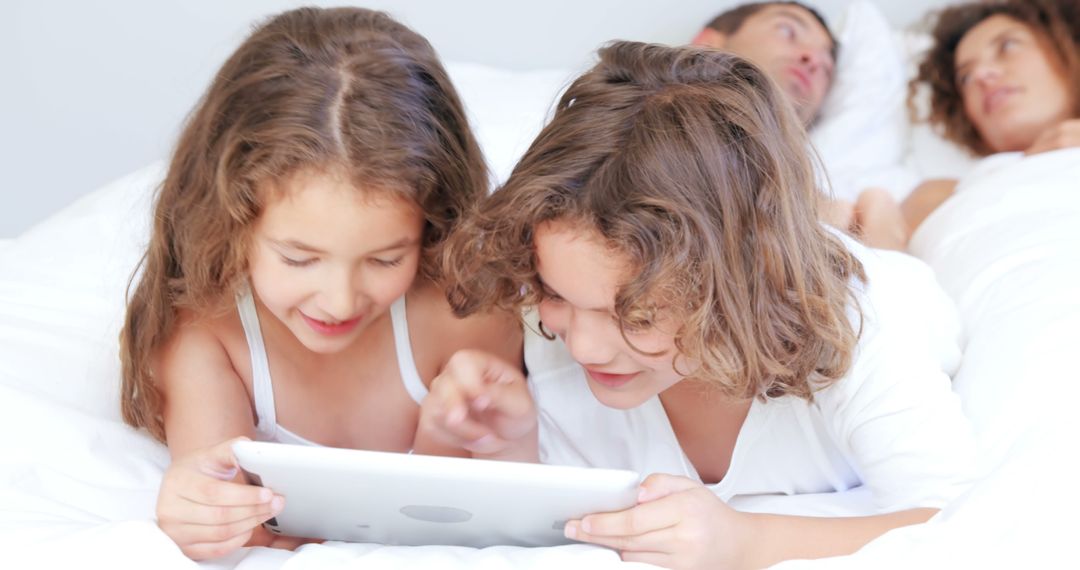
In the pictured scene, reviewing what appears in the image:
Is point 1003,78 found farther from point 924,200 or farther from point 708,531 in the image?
point 708,531

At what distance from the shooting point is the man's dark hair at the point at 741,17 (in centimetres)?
200

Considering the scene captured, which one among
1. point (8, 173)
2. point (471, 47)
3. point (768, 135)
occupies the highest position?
point (768, 135)

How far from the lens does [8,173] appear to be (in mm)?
2135

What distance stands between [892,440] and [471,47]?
1.40 metres

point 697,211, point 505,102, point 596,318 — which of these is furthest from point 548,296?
point 505,102

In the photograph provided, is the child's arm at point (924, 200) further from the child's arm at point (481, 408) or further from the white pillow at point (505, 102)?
the child's arm at point (481, 408)

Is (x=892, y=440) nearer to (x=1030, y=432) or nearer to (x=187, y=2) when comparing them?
(x=1030, y=432)

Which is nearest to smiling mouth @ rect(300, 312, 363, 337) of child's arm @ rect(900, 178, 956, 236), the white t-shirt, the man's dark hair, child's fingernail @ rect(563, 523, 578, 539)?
the white t-shirt

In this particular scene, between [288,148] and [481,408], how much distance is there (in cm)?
31

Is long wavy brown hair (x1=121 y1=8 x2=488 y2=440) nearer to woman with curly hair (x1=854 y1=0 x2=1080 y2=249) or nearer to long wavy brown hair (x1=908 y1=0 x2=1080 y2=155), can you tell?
woman with curly hair (x1=854 y1=0 x2=1080 y2=249)

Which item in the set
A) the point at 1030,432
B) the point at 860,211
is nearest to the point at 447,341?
the point at 1030,432

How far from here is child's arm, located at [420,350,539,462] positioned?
1020 mm

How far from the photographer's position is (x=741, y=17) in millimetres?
2014

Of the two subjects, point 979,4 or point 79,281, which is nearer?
point 79,281
